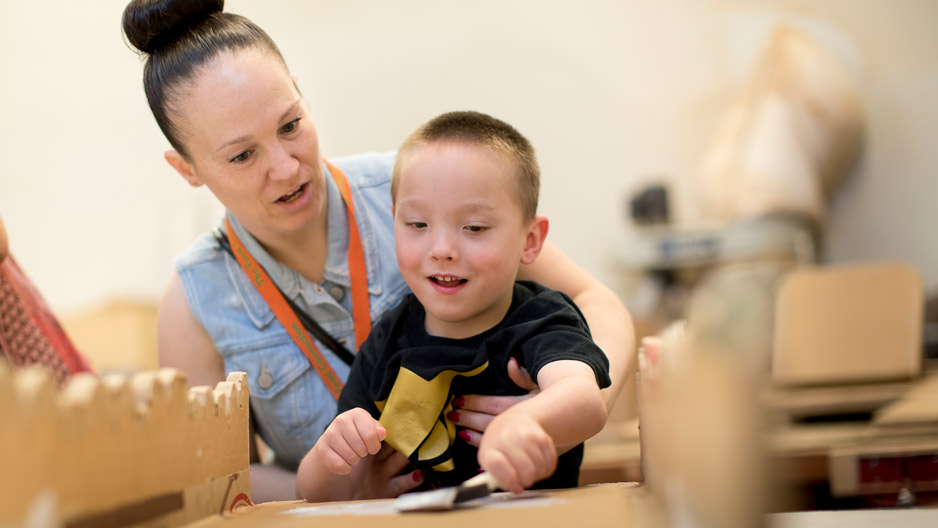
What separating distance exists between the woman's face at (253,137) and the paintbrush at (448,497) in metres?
0.67

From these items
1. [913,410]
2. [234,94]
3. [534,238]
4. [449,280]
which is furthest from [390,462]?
[913,410]

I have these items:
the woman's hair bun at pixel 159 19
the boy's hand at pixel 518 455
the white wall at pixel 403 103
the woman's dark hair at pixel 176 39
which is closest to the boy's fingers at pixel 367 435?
the boy's hand at pixel 518 455

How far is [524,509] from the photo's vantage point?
2.39 feet

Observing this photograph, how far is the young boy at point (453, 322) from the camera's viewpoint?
0.99m

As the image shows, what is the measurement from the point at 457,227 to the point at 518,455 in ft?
1.24

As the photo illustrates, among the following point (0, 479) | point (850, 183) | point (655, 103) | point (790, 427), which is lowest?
point (790, 427)

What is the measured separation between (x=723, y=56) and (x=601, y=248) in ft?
3.86

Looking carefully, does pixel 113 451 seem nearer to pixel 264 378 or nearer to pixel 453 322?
pixel 453 322

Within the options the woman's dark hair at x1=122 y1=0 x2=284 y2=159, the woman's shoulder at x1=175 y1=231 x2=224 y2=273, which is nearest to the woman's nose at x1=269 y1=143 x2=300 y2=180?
the woman's dark hair at x1=122 y1=0 x2=284 y2=159

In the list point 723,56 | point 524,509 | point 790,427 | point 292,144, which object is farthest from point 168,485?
point 723,56

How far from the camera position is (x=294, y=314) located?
1.44m

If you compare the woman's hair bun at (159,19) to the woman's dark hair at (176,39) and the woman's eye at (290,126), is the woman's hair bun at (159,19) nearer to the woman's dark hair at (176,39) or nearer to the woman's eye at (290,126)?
the woman's dark hair at (176,39)

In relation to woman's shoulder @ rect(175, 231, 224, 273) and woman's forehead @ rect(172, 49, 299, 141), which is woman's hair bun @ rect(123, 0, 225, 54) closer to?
woman's forehead @ rect(172, 49, 299, 141)

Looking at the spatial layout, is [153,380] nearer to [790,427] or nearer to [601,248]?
[790,427]
